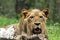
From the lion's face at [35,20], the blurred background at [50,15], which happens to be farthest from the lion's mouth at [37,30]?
the blurred background at [50,15]

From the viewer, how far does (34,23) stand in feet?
22.3

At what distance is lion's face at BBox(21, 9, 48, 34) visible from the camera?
675cm

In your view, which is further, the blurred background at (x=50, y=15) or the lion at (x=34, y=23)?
the blurred background at (x=50, y=15)

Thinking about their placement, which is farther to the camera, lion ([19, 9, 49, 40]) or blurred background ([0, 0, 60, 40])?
blurred background ([0, 0, 60, 40])

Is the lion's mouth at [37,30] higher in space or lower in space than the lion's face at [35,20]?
lower

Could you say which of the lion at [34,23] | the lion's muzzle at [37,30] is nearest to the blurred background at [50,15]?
the lion at [34,23]

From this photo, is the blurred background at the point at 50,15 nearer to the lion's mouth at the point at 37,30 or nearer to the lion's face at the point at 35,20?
the lion's face at the point at 35,20

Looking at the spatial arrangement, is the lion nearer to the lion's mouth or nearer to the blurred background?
the lion's mouth

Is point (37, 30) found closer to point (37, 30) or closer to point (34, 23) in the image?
point (37, 30)

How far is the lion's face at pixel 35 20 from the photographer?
22.1 ft

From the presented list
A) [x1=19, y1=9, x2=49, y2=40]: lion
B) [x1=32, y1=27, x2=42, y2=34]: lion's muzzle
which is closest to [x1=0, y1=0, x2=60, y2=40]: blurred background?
[x1=19, y1=9, x2=49, y2=40]: lion

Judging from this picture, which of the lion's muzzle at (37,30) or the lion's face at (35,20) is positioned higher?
the lion's face at (35,20)

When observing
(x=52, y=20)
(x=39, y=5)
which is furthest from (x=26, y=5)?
(x=52, y=20)

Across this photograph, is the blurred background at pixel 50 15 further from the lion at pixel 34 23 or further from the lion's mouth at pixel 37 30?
the lion's mouth at pixel 37 30
